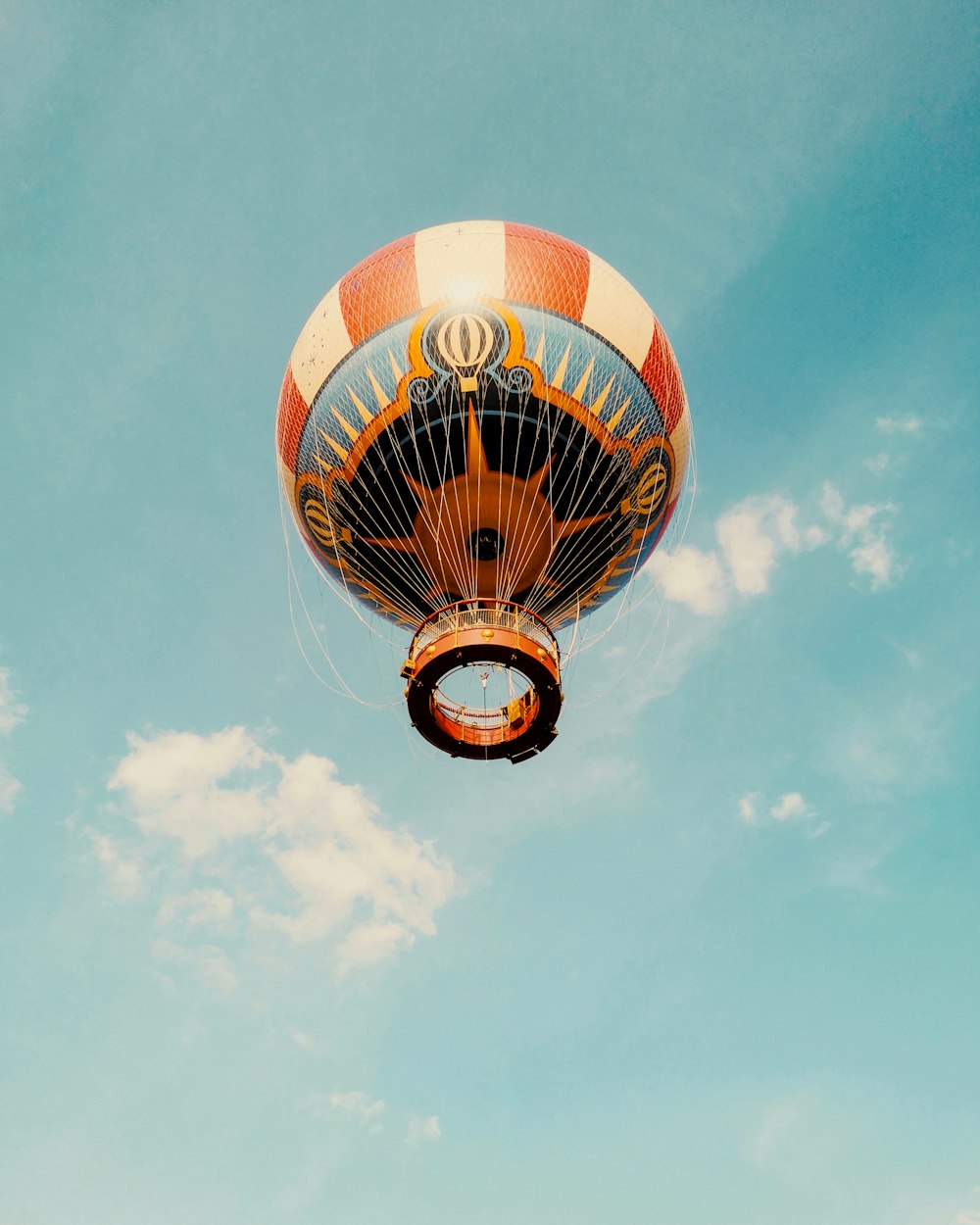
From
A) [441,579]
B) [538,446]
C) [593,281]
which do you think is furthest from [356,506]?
[593,281]

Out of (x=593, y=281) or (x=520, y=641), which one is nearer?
(x=520, y=641)

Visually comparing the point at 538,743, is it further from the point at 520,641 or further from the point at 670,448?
the point at 670,448

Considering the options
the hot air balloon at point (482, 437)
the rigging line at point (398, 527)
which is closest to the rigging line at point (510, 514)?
the hot air balloon at point (482, 437)

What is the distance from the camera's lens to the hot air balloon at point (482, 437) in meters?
15.9

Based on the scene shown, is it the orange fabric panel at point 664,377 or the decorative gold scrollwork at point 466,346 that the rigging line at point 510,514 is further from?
the orange fabric panel at point 664,377

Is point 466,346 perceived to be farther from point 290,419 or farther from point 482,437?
point 290,419

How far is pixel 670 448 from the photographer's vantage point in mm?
18000

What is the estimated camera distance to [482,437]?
637 inches

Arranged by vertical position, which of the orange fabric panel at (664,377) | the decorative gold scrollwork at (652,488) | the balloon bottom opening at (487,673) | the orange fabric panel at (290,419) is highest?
the orange fabric panel at (664,377)

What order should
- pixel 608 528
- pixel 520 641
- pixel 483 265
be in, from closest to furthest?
1. pixel 520 641
2. pixel 483 265
3. pixel 608 528

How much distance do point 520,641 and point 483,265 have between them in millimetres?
6885

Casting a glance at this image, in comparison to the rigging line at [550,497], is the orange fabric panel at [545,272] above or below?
above

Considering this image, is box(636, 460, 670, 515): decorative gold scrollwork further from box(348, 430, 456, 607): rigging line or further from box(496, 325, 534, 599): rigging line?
box(348, 430, 456, 607): rigging line

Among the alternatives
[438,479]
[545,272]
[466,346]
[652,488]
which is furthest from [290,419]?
[652,488]
